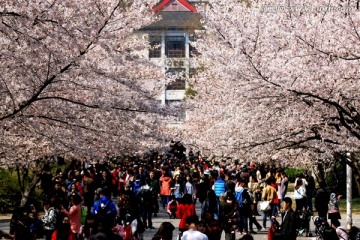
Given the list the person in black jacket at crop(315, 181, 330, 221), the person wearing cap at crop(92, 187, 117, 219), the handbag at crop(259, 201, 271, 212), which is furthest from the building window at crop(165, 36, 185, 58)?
the person wearing cap at crop(92, 187, 117, 219)

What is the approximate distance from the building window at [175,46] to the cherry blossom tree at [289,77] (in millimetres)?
60006

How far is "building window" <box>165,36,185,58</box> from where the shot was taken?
3068 inches

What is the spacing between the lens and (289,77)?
1299 cm

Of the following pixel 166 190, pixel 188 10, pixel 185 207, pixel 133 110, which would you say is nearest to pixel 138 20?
pixel 133 110

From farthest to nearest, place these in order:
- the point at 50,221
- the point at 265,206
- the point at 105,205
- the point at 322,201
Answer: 1. the point at 265,206
2. the point at 322,201
3. the point at 105,205
4. the point at 50,221

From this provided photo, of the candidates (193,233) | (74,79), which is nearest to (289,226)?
(193,233)

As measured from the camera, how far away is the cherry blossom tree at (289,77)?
12766mm

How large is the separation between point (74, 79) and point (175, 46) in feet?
215

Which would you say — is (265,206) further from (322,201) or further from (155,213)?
(155,213)

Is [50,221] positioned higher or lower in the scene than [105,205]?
lower

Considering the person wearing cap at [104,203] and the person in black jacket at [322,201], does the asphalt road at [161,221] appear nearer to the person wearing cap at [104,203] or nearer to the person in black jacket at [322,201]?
the person in black jacket at [322,201]

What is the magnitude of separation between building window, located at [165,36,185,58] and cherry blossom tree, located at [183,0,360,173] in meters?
60.0

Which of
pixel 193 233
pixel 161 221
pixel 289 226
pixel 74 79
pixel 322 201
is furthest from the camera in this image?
pixel 161 221

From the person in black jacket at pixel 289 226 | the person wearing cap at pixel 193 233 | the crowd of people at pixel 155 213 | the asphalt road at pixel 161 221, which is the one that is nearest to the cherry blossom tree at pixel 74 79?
the crowd of people at pixel 155 213
